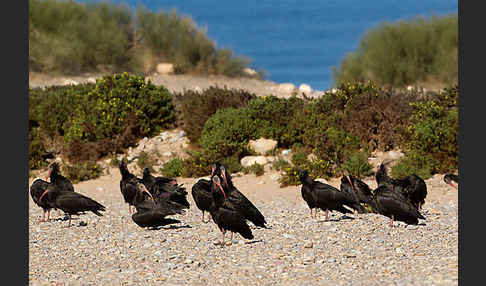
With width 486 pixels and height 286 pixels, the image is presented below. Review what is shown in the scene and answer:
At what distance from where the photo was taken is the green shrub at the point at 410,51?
30.9 meters

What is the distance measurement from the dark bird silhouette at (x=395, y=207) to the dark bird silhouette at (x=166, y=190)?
3459 mm

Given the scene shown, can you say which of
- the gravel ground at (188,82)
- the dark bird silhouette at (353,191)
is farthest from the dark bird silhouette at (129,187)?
the gravel ground at (188,82)

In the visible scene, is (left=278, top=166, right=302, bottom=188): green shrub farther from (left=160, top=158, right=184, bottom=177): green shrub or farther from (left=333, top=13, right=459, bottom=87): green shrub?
(left=333, top=13, right=459, bottom=87): green shrub

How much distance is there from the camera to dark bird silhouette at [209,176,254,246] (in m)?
10.1

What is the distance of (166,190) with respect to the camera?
43.0 feet

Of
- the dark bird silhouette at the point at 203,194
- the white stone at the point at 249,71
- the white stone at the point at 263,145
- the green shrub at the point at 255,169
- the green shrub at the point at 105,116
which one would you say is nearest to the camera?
the dark bird silhouette at the point at 203,194

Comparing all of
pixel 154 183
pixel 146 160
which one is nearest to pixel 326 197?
pixel 154 183

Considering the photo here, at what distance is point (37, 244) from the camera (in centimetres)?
1089

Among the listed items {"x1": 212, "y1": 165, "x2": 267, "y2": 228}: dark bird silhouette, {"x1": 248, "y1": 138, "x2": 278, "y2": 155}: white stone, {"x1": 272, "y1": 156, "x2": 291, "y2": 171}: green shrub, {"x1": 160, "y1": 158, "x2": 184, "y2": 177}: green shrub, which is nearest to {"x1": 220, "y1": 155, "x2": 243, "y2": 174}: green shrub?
{"x1": 248, "y1": 138, "x2": 278, "y2": 155}: white stone

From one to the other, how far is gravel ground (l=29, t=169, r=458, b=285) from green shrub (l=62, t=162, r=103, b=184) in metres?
5.19

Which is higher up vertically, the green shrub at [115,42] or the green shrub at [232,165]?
the green shrub at [115,42]

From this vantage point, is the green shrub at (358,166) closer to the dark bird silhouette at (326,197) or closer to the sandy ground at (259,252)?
the sandy ground at (259,252)

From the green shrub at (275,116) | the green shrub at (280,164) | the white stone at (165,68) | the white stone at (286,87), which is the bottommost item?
the green shrub at (280,164)

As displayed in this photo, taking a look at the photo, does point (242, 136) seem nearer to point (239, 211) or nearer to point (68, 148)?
point (68, 148)
